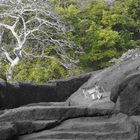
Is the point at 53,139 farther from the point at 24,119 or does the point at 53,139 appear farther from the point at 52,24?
the point at 52,24

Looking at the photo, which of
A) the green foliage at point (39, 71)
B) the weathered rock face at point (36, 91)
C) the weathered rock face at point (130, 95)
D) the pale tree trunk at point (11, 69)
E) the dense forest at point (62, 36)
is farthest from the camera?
the dense forest at point (62, 36)

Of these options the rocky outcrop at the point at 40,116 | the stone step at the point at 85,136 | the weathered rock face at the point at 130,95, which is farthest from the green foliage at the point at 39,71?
the stone step at the point at 85,136

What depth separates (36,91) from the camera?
7.22m

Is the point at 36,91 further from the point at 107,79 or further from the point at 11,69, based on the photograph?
the point at 11,69

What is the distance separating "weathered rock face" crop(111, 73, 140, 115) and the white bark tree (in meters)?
10.4

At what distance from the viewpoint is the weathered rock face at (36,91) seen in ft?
22.1

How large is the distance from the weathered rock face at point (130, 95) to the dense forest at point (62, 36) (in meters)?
9.71

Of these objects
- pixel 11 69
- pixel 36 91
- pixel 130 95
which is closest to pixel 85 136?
pixel 130 95

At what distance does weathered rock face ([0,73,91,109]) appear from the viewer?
6734 mm

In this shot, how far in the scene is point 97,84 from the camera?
22.7 feet

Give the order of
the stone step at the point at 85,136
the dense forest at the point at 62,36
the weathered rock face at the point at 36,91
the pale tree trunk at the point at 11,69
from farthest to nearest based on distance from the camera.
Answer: the dense forest at the point at 62,36 → the pale tree trunk at the point at 11,69 → the weathered rock face at the point at 36,91 → the stone step at the point at 85,136

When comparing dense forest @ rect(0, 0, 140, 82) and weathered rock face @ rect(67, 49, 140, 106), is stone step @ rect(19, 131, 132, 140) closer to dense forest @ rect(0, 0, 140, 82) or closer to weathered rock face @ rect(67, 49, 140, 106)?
weathered rock face @ rect(67, 49, 140, 106)

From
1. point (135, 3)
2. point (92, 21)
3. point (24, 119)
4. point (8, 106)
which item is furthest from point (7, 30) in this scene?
point (24, 119)

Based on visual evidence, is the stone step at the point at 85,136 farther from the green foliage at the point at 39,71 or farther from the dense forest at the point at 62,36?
the green foliage at the point at 39,71
